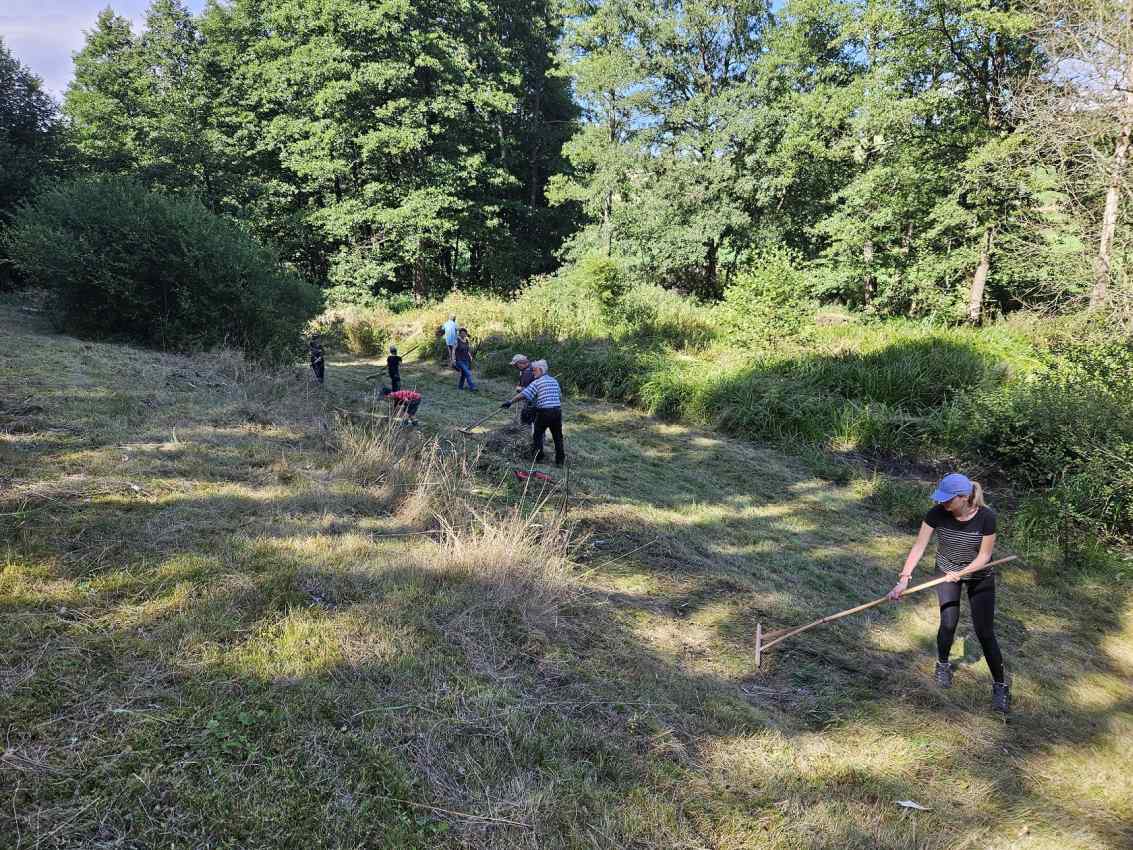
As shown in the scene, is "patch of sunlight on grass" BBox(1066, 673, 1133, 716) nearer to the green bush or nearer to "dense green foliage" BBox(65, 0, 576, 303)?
the green bush

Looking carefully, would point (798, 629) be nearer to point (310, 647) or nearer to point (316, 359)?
point (310, 647)

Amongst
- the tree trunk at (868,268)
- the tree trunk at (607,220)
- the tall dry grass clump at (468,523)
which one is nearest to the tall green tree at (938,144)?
the tree trunk at (868,268)

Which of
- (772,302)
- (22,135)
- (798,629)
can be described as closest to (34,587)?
(798,629)

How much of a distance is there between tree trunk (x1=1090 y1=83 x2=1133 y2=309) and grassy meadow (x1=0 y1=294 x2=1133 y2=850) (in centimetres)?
666

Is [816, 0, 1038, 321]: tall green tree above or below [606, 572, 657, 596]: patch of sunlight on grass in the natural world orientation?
above

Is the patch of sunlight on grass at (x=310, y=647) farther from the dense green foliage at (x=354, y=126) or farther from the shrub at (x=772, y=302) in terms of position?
the dense green foliage at (x=354, y=126)

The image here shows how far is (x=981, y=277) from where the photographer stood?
15086 mm

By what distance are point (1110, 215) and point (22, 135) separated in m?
30.7

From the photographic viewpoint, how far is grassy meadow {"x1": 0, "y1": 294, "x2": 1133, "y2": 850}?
251cm

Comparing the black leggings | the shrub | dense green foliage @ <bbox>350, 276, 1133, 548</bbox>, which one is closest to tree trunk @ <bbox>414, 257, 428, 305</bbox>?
dense green foliage @ <bbox>350, 276, 1133, 548</bbox>

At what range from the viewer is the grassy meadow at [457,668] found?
2.51 metres

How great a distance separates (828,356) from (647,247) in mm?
10766

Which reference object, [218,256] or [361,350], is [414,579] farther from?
[361,350]

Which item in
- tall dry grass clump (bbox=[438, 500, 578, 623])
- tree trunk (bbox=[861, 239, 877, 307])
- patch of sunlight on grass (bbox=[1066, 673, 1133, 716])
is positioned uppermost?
tree trunk (bbox=[861, 239, 877, 307])
